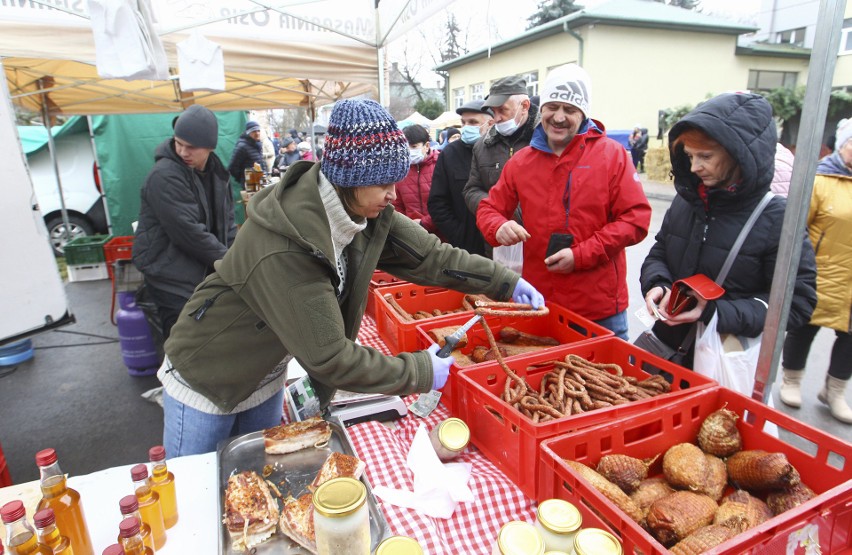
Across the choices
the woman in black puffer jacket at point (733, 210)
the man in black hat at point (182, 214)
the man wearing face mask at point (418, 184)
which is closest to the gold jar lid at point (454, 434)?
the woman in black puffer jacket at point (733, 210)

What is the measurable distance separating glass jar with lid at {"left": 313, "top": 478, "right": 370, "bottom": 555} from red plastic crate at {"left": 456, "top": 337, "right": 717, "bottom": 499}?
67 cm

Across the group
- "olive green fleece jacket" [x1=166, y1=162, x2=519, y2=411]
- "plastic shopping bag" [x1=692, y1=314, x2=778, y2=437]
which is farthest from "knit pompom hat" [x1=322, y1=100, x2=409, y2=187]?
"plastic shopping bag" [x1=692, y1=314, x2=778, y2=437]

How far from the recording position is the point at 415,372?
5.29 feet

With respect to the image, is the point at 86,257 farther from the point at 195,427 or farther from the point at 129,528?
the point at 129,528

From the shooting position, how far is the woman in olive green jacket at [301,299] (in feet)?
4.78

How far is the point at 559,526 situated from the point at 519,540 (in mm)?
119

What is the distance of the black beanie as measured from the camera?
3494 millimetres

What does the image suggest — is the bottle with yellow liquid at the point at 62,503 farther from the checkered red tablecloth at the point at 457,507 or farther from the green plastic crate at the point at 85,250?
the green plastic crate at the point at 85,250

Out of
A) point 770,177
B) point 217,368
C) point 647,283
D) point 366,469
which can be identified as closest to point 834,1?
point 770,177

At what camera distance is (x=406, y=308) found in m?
3.05

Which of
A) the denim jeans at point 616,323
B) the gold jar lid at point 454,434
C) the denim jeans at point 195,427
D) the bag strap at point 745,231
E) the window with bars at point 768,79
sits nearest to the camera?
the gold jar lid at point 454,434

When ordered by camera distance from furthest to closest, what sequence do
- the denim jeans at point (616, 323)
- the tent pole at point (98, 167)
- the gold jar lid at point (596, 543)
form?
1. the tent pole at point (98, 167)
2. the denim jeans at point (616, 323)
3. the gold jar lid at point (596, 543)

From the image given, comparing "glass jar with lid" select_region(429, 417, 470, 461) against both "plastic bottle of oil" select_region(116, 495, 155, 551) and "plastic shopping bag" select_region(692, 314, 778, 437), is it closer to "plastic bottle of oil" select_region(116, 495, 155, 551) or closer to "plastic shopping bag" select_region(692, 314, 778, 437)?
"plastic bottle of oil" select_region(116, 495, 155, 551)

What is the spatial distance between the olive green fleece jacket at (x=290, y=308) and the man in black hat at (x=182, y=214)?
2.07 meters
